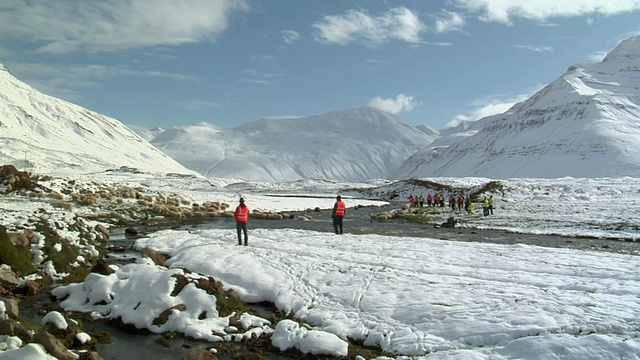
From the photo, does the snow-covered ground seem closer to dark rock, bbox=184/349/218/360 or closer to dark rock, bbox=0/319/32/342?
dark rock, bbox=184/349/218/360

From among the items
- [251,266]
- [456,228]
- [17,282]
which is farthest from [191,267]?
[456,228]

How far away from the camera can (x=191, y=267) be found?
16.6m

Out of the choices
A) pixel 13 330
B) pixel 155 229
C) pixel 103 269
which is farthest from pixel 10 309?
pixel 155 229

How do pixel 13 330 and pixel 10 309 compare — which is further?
pixel 10 309

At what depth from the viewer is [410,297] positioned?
41.8 ft

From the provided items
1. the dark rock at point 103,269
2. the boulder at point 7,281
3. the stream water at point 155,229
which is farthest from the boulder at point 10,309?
the dark rock at point 103,269

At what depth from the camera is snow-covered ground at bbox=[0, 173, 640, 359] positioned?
395 inches

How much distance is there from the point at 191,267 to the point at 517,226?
1048 inches

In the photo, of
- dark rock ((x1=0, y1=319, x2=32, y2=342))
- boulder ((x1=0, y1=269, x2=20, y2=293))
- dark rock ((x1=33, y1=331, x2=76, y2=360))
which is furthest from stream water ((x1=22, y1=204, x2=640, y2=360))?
boulder ((x1=0, y1=269, x2=20, y2=293))

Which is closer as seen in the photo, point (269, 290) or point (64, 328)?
point (64, 328)

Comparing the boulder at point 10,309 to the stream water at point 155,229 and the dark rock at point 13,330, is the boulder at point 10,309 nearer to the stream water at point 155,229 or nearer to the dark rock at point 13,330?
the stream water at point 155,229

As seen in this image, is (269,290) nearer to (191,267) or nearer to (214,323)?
(214,323)

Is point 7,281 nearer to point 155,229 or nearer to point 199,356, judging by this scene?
point 199,356

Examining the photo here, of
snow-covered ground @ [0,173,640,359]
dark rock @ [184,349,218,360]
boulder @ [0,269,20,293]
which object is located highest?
boulder @ [0,269,20,293]
